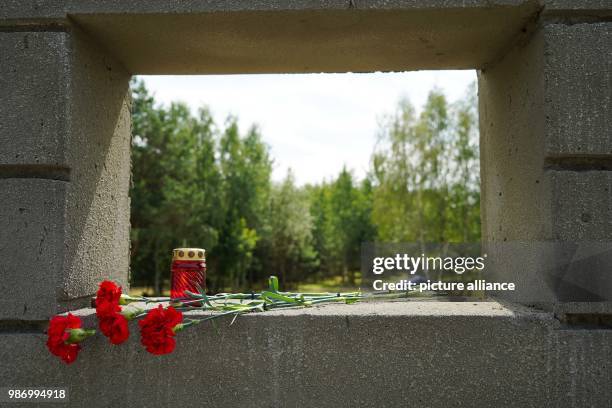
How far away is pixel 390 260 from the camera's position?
84.0 inches

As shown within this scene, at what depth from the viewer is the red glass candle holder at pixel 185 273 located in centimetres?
202

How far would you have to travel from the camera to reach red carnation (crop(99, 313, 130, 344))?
1.70 m

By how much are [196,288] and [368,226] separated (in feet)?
98.0

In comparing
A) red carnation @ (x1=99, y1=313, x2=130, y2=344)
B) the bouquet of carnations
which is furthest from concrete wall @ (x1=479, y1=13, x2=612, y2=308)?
Answer: red carnation @ (x1=99, y1=313, x2=130, y2=344)

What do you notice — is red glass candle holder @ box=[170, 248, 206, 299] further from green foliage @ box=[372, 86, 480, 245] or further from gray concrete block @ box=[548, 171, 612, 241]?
green foliage @ box=[372, 86, 480, 245]

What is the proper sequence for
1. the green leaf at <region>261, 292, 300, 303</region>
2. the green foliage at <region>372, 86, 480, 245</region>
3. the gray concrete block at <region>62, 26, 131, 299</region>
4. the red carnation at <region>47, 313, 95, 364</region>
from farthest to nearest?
the green foliage at <region>372, 86, 480, 245</region> < the green leaf at <region>261, 292, 300, 303</region> < the gray concrete block at <region>62, 26, 131, 299</region> < the red carnation at <region>47, 313, 95, 364</region>

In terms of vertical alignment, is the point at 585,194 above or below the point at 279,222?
below

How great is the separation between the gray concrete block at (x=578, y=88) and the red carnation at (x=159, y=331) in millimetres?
1384

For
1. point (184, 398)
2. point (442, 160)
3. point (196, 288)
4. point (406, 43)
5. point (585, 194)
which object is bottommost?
point (184, 398)

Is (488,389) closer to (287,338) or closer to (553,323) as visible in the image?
(553,323)

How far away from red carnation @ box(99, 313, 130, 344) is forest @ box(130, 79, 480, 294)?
1501cm

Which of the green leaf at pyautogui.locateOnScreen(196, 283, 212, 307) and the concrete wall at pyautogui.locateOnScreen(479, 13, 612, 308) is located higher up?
the concrete wall at pyautogui.locateOnScreen(479, 13, 612, 308)

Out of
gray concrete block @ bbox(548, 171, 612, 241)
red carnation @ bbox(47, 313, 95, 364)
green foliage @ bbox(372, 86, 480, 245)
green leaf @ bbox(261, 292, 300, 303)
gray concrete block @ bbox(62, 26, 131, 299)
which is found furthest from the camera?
green foliage @ bbox(372, 86, 480, 245)

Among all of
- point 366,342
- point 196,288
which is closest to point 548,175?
point 366,342
